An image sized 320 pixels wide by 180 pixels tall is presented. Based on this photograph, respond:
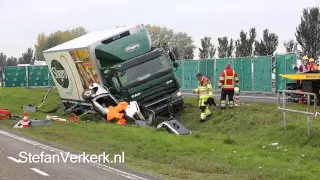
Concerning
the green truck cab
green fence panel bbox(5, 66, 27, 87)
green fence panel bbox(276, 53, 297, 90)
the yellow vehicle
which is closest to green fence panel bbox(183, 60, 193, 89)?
green fence panel bbox(276, 53, 297, 90)

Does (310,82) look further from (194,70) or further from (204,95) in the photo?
(194,70)

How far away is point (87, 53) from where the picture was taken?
18.7 meters

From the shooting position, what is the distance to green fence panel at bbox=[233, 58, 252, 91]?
28516 mm

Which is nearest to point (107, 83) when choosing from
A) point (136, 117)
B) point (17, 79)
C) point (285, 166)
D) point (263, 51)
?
point (136, 117)

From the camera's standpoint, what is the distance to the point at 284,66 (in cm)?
2627

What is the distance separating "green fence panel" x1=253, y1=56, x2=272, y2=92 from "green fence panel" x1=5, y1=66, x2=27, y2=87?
25409 mm

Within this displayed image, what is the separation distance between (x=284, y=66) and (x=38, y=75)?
26.6 m

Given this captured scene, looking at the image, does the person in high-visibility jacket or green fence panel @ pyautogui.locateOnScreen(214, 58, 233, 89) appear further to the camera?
green fence panel @ pyautogui.locateOnScreen(214, 58, 233, 89)

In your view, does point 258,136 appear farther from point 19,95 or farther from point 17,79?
point 17,79

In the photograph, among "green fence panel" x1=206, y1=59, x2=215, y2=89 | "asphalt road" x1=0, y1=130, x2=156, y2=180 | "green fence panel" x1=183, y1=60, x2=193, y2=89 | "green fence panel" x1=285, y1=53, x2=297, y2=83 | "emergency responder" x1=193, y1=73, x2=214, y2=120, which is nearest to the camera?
"asphalt road" x1=0, y1=130, x2=156, y2=180

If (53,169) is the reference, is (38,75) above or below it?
above

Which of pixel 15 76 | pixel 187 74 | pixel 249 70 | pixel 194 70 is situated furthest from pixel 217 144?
pixel 15 76

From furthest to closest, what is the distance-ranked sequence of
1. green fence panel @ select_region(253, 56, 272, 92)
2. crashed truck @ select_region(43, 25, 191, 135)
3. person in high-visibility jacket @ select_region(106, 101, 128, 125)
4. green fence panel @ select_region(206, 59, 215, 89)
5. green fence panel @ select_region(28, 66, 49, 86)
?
green fence panel @ select_region(28, 66, 49, 86) → green fence panel @ select_region(206, 59, 215, 89) → green fence panel @ select_region(253, 56, 272, 92) → crashed truck @ select_region(43, 25, 191, 135) → person in high-visibility jacket @ select_region(106, 101, 128, 125)

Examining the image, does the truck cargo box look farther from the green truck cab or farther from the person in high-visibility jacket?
the person in high-visibility jacket
